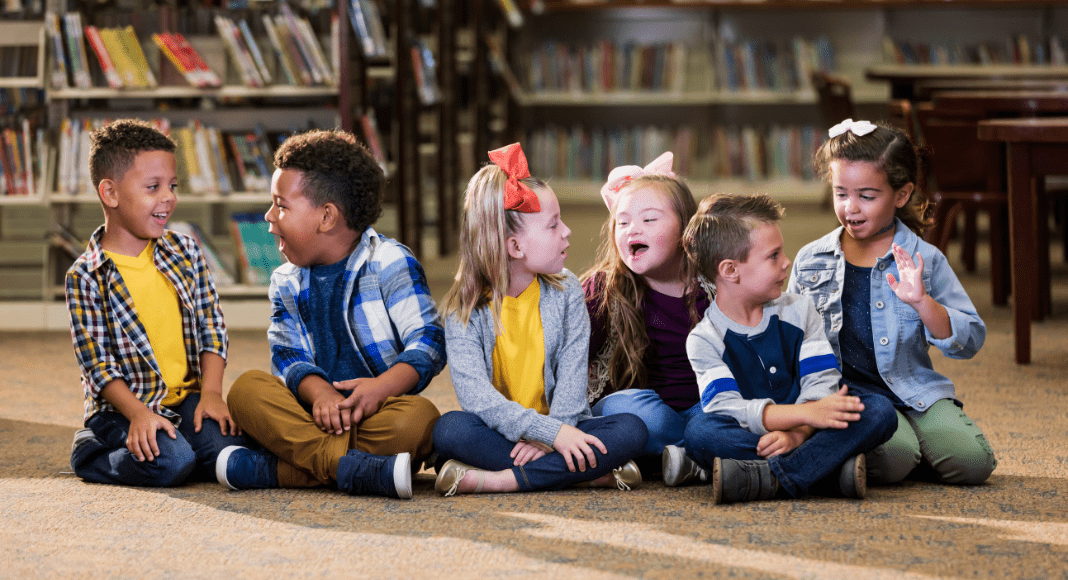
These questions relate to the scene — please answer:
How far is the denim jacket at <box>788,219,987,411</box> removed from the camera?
6.22 ft

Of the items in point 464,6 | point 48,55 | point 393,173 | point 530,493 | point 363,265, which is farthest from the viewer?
point 464,6

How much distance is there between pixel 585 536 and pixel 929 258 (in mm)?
806

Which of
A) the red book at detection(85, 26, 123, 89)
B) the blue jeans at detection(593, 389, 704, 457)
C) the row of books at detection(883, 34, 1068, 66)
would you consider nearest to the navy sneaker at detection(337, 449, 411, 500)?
the blue jeans at detection(593, 389, 704, 457)

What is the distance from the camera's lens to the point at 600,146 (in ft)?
23.8

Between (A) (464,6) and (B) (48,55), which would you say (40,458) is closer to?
(B) (48,55)

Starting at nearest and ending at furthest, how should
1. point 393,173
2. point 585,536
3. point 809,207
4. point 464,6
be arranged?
1. point 585,536
2. point 393,173
3. point 464,6
4. point 809,207

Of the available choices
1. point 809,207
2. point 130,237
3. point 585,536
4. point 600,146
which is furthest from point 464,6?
point 585,536

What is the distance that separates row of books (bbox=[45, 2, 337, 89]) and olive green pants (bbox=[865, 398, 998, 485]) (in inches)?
91.7

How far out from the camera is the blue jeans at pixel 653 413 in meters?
1.90

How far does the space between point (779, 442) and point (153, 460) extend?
1035mm

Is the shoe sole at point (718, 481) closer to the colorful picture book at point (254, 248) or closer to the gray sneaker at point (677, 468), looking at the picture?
the gray sneaker at point (677, 468)

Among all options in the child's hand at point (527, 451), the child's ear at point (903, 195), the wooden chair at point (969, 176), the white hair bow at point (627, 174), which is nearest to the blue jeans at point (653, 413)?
the child's hand at point (527, 451)

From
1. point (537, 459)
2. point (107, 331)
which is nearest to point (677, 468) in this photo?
point (537, 459)

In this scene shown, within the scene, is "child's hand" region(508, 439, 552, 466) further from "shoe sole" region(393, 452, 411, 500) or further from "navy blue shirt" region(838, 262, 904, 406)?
"navy blue shirt" region(838, 262, 904, 406)
